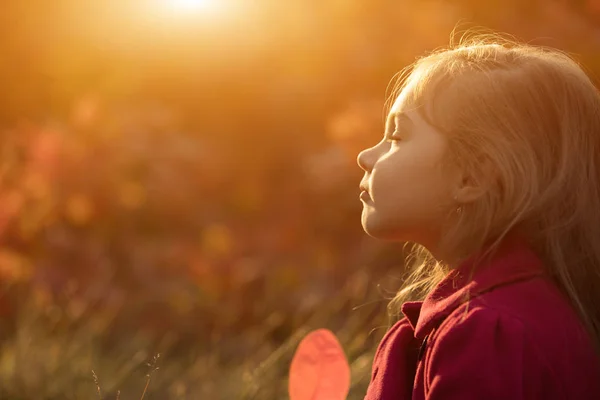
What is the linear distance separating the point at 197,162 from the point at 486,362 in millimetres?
2509

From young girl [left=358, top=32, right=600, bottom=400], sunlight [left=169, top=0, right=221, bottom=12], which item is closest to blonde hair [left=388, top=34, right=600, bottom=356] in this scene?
young girl [left=358, top=32, right=600, bottom=400]

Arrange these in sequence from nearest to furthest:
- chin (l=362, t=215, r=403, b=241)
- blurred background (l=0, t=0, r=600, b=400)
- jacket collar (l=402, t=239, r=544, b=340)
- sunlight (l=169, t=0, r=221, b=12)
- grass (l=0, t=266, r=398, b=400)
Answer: jacket collar (l=402, t=239, r=544, b=340) → chin (l=362, t=215, r=403, b=241) → grass (l=0, t=266, r=398, b=400) → blurred background (l=0, t=0, r=600, b=400) → sunlight (l=169, t=0, r=221, b=12)

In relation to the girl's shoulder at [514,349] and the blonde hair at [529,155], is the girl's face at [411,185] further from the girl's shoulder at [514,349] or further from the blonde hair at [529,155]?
the girl's shoulder at [514,349]

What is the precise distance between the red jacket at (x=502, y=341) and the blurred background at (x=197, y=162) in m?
1.52

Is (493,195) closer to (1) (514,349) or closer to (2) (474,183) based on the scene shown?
(2) (474,183)

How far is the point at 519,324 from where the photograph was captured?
1.19 m

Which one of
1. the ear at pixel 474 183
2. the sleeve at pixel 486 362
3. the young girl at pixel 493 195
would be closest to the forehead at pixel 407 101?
the young girl at pixel 493 195

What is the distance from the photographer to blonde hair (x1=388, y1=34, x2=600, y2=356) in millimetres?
1339

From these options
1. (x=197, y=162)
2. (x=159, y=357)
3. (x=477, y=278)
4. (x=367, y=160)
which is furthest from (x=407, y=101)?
(x=197, y=162)

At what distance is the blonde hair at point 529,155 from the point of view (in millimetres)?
1339

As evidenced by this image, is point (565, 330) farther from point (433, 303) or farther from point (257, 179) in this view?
point (257, 179)

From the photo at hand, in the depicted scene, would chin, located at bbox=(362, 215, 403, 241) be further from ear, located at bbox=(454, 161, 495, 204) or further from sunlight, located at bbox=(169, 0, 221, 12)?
sunlight, located at bbox=(169, 0, 221, 12)

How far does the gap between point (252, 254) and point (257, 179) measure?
0.33 metres

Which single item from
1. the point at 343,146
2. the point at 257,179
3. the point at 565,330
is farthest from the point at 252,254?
the point at 565,330
